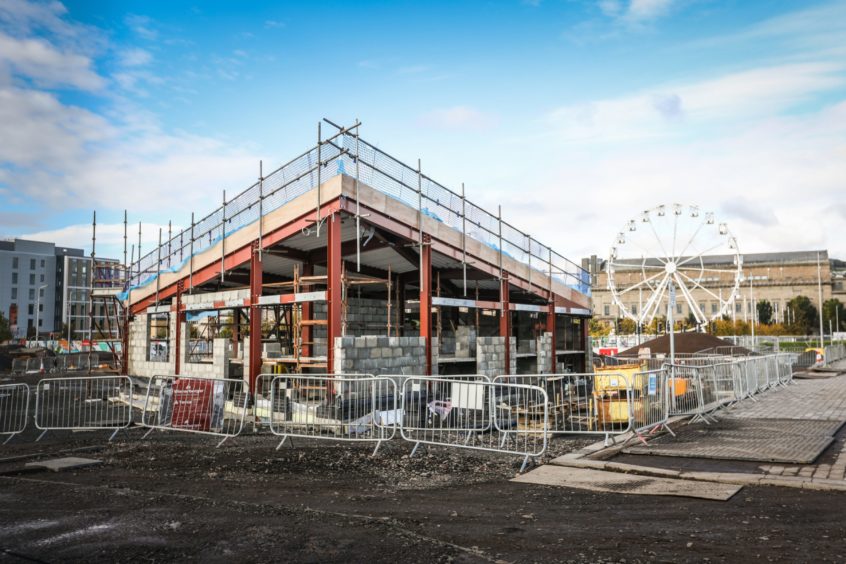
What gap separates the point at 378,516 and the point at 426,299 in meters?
13.6

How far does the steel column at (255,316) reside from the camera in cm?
1809

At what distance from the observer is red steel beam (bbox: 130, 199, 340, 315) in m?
18.1

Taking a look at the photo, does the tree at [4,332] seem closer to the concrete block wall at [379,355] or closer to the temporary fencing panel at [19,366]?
the temporary fencing panel at [19,366]

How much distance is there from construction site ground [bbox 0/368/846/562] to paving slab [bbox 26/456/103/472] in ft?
0.51

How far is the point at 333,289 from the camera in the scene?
16.9 meters

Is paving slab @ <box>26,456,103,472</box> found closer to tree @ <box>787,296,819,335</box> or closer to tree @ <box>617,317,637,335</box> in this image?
tree @ <box>787,296,819,335</box>

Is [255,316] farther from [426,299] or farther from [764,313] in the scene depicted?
[764,313]

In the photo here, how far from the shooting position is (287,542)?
18.4ft

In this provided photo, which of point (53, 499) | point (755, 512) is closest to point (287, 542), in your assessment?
point (53, 499)

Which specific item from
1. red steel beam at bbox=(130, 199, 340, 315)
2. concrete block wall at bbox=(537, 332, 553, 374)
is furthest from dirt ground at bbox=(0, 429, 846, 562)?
concrete block wall at bbox=(537, 332, 553, 374)

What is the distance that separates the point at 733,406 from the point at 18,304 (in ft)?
368

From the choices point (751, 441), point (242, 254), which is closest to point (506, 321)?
point (242, 254)

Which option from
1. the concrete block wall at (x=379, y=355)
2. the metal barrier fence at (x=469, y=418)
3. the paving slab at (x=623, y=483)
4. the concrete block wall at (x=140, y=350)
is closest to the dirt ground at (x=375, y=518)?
the paving slab at (x=623, y=483)

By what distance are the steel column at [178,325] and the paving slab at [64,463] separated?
41.5 feet
